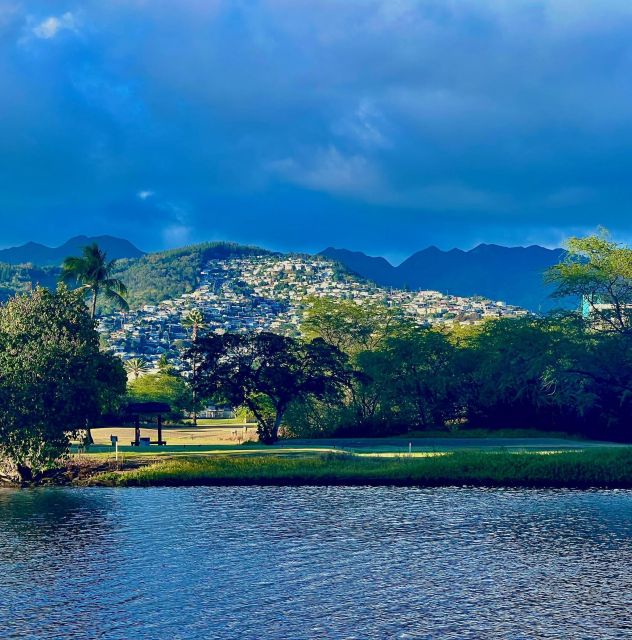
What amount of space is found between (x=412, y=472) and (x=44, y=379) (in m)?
27.2

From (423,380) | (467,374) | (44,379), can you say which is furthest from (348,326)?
(44,379)

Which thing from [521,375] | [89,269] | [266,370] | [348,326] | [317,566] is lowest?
[317,566]

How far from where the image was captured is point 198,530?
42.3 m

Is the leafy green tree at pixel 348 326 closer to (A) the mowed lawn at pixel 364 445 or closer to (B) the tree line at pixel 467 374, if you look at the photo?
(B) the tree line at pixel 467 374

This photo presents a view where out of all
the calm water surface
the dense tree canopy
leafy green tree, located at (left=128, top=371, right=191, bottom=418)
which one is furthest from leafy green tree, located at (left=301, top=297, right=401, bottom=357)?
the calm water surface

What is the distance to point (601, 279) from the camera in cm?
8381

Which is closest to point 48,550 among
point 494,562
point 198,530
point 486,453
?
point 198,530

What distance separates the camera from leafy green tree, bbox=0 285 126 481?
5984 centimetres

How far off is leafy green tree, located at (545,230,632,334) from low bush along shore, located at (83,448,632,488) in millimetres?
25153

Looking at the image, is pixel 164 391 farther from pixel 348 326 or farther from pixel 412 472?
pixel 412 472

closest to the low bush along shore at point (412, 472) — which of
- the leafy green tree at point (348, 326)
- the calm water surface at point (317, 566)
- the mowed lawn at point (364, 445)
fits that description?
the calm water surface at point (317, 566)

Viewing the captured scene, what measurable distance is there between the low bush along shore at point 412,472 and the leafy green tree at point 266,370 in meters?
16.3

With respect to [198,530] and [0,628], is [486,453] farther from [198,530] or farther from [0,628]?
[0,628]

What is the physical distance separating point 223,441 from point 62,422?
26.3 m
